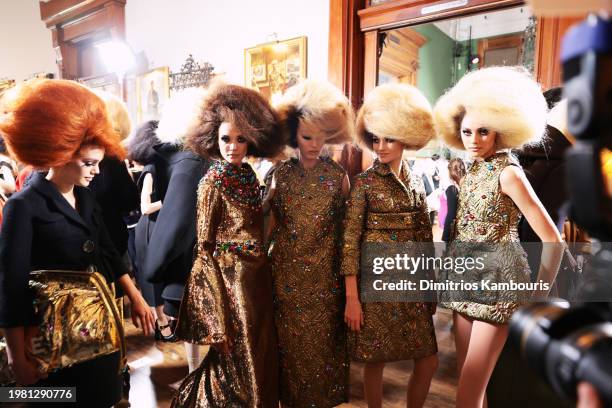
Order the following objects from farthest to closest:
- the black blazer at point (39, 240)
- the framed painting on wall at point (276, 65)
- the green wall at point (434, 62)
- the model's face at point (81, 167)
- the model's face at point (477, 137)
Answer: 1. the framed painting on wall at point (276, 65)
2. the green wall at point (434, 62)
3. the model's face at point (477, 137)
4. the model's face at point (81, 167)
5. the black blazer at point (39, 240)

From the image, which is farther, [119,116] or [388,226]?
[119,116]

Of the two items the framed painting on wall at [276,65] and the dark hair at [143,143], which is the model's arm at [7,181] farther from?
the framed painting on wall at [276,65]

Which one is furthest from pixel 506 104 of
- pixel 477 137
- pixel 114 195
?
A: pixel 114 195

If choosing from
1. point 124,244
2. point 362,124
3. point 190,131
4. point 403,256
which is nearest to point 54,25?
point 124,244

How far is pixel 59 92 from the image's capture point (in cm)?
135

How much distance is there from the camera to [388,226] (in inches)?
74.3

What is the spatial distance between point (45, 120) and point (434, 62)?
9.75 feet

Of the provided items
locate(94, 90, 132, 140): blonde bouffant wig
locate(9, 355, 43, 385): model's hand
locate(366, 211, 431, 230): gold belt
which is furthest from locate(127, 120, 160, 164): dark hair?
locate(9, 355, 43, 385): model's hand

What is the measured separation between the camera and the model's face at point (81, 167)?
144 centimetres

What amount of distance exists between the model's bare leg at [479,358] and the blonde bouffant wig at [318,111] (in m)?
1.03

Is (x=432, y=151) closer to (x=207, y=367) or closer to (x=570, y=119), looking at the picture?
(x=207, y=367)

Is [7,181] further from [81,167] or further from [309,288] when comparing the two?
[309,288]

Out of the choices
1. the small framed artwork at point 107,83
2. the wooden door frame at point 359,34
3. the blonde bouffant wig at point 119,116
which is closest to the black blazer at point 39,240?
the blonde bouffant wig at point 119,116

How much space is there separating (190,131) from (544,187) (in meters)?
1.64
